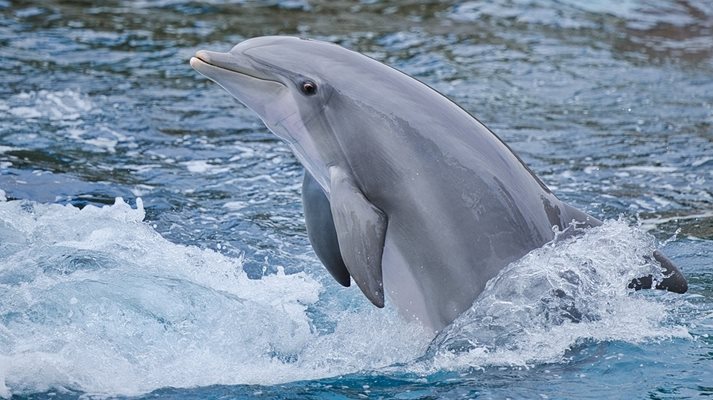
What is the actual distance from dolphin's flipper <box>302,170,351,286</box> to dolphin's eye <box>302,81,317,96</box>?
1.55 feet

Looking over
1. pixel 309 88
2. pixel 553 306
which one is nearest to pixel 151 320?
pixel 309 88

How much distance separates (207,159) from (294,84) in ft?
13.5

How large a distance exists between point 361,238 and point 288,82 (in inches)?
35.9

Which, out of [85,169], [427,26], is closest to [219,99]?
[85,169]

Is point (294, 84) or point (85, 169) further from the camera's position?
point (85, 169)

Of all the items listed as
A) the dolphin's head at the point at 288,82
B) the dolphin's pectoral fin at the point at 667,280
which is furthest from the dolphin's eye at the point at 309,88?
the dolphin's pectoral fin at the point at 667,280

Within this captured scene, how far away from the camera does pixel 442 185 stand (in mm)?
5402

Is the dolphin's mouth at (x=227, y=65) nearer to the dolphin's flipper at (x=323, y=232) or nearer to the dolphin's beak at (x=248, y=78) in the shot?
the dolphin's beak at (x=248, y=78)

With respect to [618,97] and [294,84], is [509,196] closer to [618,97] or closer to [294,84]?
[294,84]

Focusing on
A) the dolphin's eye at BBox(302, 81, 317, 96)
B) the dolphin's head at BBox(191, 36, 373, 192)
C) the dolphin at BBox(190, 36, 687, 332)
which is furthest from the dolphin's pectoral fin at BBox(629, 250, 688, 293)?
the dolphin's eye at BBox(302, 81, 317, 96)

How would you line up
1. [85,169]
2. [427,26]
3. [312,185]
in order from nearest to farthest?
[312,185]
[85,169]
[427,26]

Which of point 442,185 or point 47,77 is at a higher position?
point 442,185

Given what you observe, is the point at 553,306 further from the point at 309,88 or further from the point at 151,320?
the point at 151,320

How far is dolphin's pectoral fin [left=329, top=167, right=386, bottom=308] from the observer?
5.05 meters
